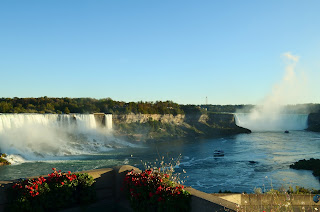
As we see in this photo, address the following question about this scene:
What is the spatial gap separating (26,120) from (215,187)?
3649 cm

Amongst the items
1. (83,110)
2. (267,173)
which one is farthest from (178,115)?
(267,173)

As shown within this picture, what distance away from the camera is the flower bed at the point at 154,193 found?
566 cm

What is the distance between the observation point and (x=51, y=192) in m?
6.48

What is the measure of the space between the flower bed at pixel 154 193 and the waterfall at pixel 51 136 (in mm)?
40052

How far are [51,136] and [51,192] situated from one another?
168ft

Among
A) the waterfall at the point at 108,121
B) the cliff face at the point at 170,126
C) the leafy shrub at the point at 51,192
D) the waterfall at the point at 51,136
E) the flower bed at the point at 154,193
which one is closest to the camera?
the flower bed at the point at 154,193

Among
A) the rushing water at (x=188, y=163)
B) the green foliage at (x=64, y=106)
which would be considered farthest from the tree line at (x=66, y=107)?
the rushing water at (x=188, y=163)

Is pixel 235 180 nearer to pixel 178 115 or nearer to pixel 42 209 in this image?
pixel 42 209

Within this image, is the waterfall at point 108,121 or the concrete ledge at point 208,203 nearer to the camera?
the concrete ledge at point 208,203

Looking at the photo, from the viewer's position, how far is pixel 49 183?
21.6 ft

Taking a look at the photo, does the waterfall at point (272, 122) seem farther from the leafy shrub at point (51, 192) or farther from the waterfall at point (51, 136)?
the leafy shrub at point (51, 192)

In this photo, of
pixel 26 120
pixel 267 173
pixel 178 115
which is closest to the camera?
pixel 267 173

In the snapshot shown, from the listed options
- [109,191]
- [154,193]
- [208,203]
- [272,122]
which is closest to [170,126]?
[272,122]

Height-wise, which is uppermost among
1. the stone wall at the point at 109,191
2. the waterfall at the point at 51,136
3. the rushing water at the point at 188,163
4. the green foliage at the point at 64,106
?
the green foliage at the point at 64,106
